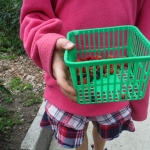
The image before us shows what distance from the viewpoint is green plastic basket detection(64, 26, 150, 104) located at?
96 cm

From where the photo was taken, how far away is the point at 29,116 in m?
2.37

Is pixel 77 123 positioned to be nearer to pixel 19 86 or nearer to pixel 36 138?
pixel 36 138

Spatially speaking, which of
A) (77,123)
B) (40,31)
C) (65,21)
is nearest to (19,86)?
(77,123)

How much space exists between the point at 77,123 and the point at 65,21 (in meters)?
0.58

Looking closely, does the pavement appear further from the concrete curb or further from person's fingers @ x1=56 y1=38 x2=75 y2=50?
person's fingers @ x1=56 y1=38 x2=75 y2=50

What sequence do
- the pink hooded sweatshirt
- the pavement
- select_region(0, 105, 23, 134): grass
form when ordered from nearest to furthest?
1. the pink hooded sweatshirt
2. the pavement
3. select_region(0, 105, 23, 134): grass

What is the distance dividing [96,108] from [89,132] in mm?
1052

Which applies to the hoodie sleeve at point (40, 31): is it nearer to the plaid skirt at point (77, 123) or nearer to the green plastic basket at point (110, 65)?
the green plastic basket at point (110, 65)

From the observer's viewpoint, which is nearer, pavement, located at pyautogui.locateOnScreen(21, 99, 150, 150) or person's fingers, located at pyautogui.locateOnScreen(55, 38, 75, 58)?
person's fingers, located at pyautogui.locateOnScreen(55, 38, 75, 58)

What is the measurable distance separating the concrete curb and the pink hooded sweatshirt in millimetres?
625

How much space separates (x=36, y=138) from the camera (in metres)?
2.03

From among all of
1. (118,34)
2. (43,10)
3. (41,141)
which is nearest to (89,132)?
(41,141)

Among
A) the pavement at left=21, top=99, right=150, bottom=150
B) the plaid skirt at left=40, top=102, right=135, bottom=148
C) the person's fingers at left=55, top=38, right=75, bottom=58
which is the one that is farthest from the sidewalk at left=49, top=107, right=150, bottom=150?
the person's fingers at left=55, top=38, right=75, bottom=58

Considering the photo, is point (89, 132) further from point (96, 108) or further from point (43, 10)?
point (43, 10)
